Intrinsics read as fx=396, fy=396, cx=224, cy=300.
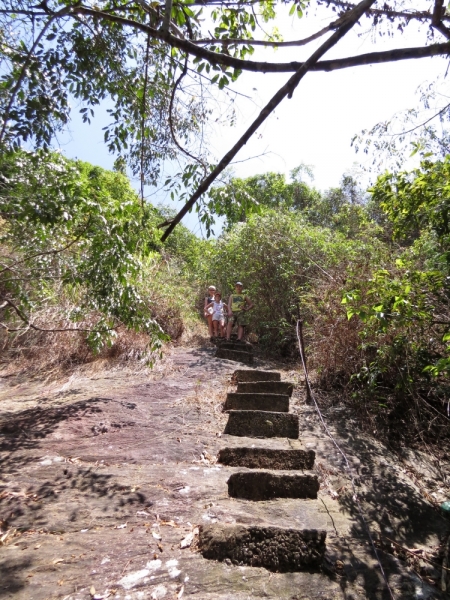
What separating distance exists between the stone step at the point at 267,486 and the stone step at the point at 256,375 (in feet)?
9.21

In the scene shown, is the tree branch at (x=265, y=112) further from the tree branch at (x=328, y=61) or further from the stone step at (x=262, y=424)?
the stone step at (x=262, y=424)

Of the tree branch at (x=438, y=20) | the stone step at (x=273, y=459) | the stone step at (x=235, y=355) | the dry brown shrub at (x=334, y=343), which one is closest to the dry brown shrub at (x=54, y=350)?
the stone step at (x=235, y=355)

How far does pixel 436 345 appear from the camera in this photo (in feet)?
15.1

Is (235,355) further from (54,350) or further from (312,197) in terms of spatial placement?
(312,197)

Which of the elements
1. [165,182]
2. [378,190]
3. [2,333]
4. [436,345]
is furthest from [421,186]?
[2,333]

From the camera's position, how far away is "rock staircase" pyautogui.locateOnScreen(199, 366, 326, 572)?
256 cm

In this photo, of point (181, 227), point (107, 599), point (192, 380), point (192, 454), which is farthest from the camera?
point (181, 227)

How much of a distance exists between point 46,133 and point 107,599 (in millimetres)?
3365

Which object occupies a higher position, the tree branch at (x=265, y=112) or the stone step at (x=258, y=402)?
the tree branch at (x=265, y=112)

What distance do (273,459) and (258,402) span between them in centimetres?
135

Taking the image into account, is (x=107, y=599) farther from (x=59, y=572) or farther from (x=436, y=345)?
(x=436, y=345)

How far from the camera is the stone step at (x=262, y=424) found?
4.45 m

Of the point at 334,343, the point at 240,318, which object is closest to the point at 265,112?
the point at 334,343

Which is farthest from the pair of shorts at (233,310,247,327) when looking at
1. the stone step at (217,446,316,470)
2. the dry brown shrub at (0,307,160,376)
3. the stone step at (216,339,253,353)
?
the stone step at (217,446,316,470)
